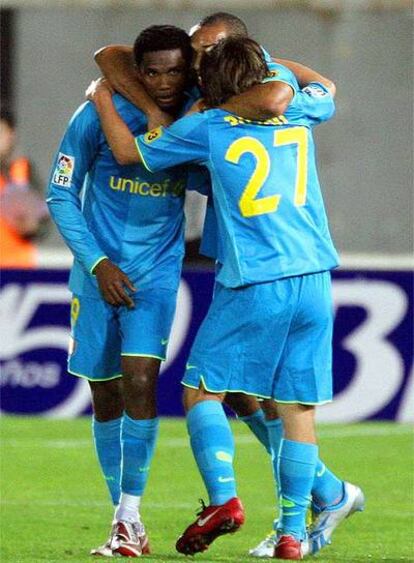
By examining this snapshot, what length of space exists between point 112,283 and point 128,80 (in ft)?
2.56

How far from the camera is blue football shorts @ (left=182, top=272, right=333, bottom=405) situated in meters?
6.51

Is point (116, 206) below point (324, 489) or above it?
above

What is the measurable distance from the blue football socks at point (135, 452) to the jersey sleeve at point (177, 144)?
104 cm

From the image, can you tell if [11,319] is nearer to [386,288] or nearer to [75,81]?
[386,288]

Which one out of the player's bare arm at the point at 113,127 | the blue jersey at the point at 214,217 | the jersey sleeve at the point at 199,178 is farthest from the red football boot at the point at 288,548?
the player's bare arm at the point at 113,127

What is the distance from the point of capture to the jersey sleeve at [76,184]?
6.96 metres

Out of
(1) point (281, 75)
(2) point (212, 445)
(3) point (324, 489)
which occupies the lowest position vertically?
(3) point (324, 489)

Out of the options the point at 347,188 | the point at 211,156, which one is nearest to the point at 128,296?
the point at 211,156

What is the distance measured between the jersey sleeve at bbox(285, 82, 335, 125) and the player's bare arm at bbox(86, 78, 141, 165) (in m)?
0.60

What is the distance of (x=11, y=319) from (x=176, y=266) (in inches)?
202

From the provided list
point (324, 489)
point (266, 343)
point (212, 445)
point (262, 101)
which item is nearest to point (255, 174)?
point (262, 101)

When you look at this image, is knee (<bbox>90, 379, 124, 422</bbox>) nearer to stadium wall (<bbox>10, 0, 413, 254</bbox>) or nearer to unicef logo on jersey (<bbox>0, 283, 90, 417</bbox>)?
unicef logo on jersey (<bbox>0, 283, 90, 417</bbox>)

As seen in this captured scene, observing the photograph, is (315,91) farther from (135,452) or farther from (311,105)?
(135,452)

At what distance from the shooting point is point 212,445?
6.48 m
